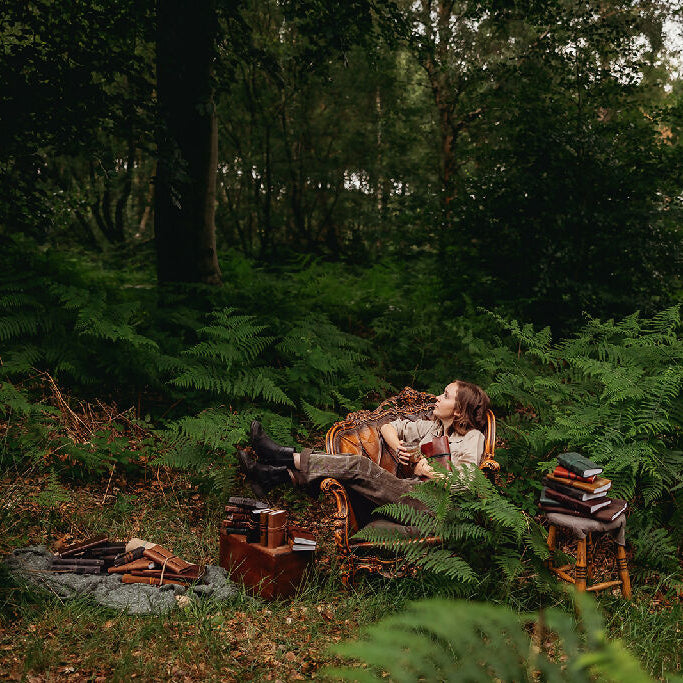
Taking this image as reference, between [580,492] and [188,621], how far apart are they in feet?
7.86

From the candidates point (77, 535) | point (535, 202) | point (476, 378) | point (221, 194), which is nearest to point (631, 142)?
point (535, 202)

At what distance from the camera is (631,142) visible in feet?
25.4

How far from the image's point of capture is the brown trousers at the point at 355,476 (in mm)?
3951

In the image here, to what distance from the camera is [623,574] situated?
12.4ft

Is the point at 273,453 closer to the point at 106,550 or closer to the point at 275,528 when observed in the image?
the point at 275,528

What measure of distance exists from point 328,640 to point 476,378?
11.8ft

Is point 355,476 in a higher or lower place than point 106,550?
higher

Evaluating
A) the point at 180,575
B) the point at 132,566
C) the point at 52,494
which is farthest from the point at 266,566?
the point at 52,494

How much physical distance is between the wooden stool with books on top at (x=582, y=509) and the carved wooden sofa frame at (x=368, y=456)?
1.60 ft

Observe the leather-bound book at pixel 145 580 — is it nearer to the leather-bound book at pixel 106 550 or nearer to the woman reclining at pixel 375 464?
the leather-bound book at pixel 106 550

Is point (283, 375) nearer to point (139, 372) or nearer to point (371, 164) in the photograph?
point (139, 372)

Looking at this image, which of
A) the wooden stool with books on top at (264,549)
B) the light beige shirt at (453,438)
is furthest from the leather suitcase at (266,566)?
the light beige shirt at (453,438)

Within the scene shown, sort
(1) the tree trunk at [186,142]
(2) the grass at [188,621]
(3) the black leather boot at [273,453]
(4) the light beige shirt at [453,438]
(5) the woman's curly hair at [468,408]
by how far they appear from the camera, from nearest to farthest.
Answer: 1. (2) the grass at [188,621]
2. (3) the black leather boot at [273,453]
3. (4) the light beige shirt at [453,438]
4. (5) the woman's curly hair at [468,408]
5. (1) the tree trunk at [186,142]

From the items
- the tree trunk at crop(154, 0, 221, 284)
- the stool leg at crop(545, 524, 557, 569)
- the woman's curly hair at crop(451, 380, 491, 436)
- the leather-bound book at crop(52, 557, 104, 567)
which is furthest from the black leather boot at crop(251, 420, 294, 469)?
the tree trunk at crop(154, 0, 221, 284)
